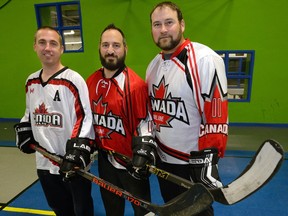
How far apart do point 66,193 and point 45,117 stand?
25.1 inches

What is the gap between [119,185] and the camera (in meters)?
1.61

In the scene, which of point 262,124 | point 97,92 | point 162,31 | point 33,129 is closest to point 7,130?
point 33,129

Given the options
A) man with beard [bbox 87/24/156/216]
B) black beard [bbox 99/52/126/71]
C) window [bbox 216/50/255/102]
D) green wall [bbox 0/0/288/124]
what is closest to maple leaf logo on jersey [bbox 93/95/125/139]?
man with beard [bbox 87/24/156/216]

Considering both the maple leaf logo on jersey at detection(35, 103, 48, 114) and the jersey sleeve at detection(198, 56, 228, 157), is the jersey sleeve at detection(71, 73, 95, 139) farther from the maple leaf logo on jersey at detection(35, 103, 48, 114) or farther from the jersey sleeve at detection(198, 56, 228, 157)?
the jersey sleeve at detection(198, 56, 228, 157)

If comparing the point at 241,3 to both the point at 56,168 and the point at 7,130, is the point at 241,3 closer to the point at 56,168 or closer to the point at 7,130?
the point at 56,168

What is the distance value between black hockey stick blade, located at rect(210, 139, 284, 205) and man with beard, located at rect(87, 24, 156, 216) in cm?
47

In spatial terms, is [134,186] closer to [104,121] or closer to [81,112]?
[104,121]

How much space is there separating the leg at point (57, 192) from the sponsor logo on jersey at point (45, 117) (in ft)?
1.23

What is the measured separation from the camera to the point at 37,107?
1.56 meters

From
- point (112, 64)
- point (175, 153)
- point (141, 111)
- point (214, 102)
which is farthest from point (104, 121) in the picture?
point (214, 102)

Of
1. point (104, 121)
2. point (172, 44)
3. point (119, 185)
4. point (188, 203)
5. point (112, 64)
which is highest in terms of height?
point (172, 44)

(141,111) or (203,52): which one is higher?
(203,52)

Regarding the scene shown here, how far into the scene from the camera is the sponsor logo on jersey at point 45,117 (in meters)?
1.51

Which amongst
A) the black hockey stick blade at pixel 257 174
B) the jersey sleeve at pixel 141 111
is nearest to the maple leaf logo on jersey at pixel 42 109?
the jersey sleeve at pixel 141 111
